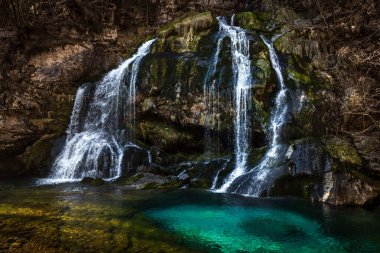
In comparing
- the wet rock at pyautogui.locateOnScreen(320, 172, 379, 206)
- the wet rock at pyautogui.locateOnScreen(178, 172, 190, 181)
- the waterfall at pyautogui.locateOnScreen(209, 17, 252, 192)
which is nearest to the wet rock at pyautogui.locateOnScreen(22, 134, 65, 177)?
the wet rock at pyautogui.locateOnScreen(178, 172, 190, 181)

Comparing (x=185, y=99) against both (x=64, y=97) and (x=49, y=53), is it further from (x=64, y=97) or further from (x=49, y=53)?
(x=49, y=53)

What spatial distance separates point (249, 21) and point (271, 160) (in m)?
11.3

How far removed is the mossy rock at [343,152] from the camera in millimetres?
13336

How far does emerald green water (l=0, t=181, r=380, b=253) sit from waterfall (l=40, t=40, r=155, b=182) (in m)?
3.73

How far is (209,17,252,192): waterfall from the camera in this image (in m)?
15.8

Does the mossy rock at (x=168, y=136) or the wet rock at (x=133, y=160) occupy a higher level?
the mossy rock at (x=168, y=136)

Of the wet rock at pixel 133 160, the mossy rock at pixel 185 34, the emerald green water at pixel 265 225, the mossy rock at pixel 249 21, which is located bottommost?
the emerald green water at pixel 265 225

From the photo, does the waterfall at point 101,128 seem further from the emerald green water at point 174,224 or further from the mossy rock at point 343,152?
the mossy rock at point 343,152

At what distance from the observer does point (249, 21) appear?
2225 cm

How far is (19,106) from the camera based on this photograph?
64.5 feet

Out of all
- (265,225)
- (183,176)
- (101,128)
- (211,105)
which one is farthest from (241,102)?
(265,225)

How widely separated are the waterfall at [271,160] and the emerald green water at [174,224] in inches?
41.0

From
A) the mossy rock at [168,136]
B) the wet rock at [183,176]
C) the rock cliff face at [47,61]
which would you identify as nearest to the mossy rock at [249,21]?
the rock cliff face at [47,61]

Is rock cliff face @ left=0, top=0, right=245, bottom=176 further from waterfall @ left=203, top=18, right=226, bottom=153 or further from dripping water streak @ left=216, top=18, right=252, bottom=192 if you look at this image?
dripping water streak @ left=216, top=18, right=252, bottom=192
